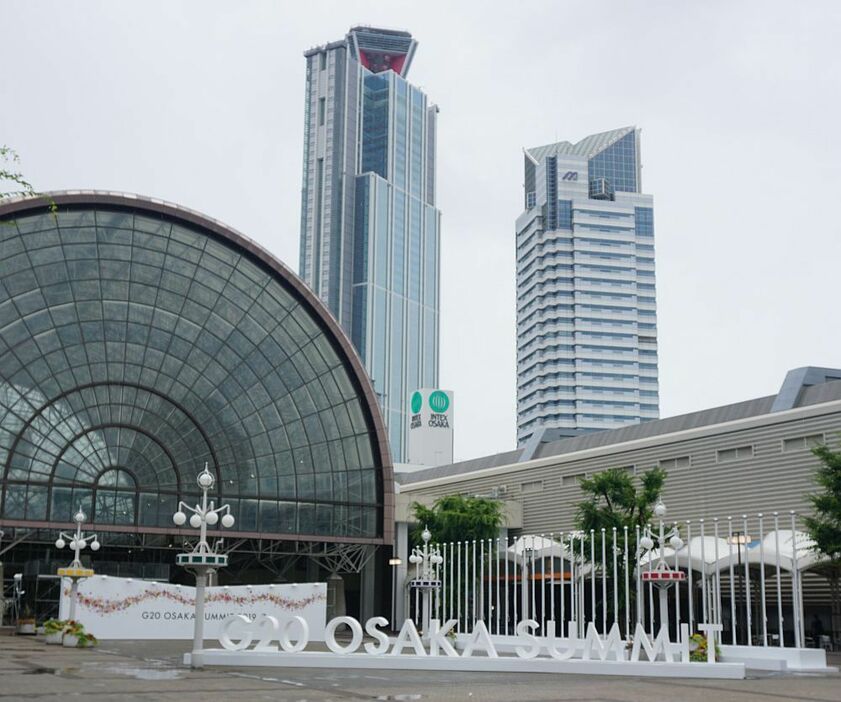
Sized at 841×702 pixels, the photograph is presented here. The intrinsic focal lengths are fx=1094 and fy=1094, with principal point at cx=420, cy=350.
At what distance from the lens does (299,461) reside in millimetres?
65500

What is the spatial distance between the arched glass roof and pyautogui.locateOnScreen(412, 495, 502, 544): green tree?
377cm

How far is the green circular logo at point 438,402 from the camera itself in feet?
467

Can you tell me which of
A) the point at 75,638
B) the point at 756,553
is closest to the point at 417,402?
the point at 756,553

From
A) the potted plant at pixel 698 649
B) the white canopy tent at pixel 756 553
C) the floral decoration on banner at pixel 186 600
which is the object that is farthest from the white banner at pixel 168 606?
the potted plant at pixel 698 649

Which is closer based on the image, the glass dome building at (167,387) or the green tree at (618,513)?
the green tree at (618,513)

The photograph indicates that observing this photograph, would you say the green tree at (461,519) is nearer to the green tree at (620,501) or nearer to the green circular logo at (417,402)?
the green tree at (620,501)

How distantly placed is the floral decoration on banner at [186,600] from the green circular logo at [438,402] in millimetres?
83105

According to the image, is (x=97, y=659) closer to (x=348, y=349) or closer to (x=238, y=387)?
(x=238, y=387)

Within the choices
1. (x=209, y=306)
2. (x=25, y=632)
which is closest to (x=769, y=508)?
(x=209, y=306)

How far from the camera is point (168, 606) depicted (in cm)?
5591

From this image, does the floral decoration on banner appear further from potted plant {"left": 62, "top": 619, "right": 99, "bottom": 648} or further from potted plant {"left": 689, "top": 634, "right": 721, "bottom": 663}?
potted plant {"left": 689, "top": 634, "right": 721, "bottom": 663}

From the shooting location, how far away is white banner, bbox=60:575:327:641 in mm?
53781

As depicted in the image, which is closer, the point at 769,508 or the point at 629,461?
the point at 769,508

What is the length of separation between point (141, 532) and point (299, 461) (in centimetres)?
1015
